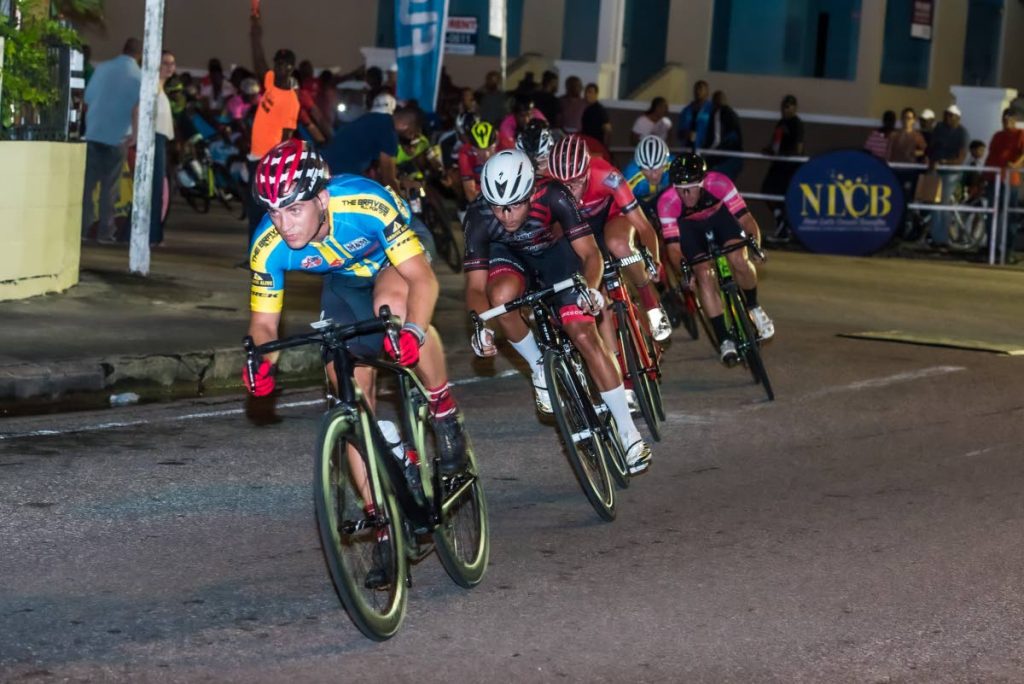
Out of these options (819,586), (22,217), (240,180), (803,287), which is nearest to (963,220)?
(803,287)

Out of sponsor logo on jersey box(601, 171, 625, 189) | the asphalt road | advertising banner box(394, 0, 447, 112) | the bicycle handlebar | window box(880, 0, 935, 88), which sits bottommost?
the asphalt road

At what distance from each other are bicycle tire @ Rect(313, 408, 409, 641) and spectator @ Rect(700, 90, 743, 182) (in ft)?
66.7

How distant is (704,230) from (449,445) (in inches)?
232

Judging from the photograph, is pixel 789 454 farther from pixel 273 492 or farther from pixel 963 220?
pixel 963 220

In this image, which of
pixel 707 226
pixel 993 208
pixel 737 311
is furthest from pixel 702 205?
pixel 993 208

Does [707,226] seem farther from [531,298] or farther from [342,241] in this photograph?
[342,241]

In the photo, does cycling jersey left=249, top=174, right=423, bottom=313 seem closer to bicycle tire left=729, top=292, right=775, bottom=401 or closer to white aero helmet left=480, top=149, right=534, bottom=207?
white aero helmet left=480, top=149, right=534, bottom=207

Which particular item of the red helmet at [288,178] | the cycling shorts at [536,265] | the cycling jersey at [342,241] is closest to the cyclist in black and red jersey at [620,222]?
the cycling shorts at [536,265]

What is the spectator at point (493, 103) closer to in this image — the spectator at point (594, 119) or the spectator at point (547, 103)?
the spectator at point (547, 103)

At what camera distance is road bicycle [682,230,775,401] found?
1195 centimetres

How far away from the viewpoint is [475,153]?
56.5 feet

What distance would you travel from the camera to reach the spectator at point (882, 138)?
85.0ft

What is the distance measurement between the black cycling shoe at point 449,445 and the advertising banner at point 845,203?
17439mm

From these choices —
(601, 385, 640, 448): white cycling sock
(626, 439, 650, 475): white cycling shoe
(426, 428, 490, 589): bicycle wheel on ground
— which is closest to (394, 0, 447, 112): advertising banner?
(601, 385, 640, 448): white cycling sock
